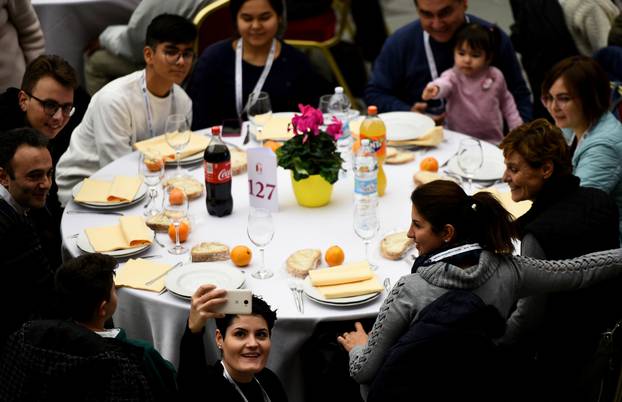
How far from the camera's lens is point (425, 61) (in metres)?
4.44

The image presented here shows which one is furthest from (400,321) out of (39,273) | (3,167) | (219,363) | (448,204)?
(3,167)

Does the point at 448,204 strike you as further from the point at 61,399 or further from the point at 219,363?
the point at 61,399

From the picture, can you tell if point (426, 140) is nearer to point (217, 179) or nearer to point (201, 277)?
point (217, 179)

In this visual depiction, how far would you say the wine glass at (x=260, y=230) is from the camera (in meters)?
2.66

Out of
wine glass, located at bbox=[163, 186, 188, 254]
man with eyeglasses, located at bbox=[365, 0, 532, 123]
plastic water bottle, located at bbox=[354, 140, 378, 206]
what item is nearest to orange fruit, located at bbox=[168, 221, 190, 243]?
wine glass, located at bbox=[163, 186, 188, 254]

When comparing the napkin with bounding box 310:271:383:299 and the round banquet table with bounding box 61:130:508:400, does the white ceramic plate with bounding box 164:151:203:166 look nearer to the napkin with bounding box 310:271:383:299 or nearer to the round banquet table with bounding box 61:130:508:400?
the round banquet table with bounding box 61:130:508:400

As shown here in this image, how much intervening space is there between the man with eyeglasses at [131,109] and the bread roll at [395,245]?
125cm

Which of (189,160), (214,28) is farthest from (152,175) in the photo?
(214,28)

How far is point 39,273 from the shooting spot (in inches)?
104

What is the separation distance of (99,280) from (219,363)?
0.40m

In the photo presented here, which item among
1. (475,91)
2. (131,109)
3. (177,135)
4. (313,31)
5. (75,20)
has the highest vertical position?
(75,20)

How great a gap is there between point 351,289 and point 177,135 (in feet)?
3.94

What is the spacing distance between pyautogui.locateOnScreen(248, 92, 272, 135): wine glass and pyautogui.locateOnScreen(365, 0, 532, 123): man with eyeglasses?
87 centimetres

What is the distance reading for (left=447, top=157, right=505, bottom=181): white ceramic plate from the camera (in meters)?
3.34
